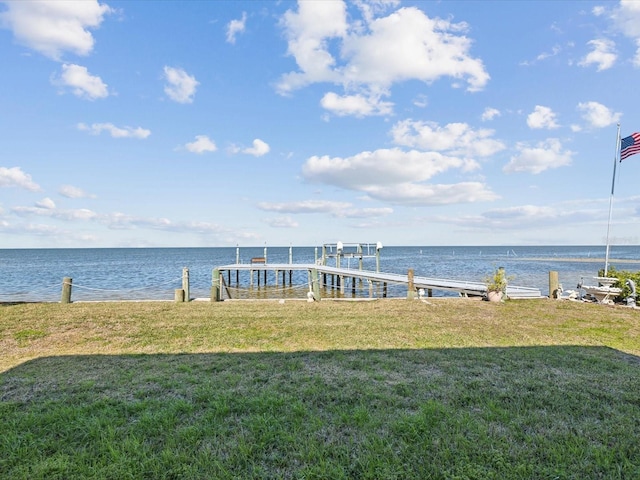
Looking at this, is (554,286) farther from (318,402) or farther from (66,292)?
(66,292)

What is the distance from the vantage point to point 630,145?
12.5 meters

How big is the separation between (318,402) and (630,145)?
47.4ft

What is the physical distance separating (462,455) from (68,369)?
4.94 m

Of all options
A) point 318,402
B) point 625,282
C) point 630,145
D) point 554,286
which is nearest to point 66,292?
point 318,402

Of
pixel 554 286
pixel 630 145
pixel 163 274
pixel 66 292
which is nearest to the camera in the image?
pixel 66 292

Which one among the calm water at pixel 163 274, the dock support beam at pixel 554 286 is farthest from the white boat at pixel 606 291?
the calm water at pixel 163 274

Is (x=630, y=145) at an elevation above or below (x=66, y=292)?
above

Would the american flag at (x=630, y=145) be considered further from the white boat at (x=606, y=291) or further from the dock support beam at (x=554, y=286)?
the dock support beam at (x=554, y=286)

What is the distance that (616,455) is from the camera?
2805mm

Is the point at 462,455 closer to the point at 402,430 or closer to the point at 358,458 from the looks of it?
the point at 402,430

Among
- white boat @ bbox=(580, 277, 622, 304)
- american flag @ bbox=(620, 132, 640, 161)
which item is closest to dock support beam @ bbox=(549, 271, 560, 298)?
white boat @ bbox=(580, 277, 622, 304)

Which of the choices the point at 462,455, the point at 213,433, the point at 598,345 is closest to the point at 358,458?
the point at 462,455

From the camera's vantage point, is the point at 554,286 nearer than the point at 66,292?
No

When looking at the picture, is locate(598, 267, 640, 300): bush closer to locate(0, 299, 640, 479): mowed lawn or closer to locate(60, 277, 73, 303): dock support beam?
locate(0, 299, 640, 479): mowed lawn
